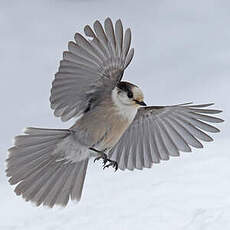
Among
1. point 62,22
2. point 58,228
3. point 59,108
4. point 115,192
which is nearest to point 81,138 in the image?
point 59,108

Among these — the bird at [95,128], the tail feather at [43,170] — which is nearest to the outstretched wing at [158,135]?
the bird at [95,128]

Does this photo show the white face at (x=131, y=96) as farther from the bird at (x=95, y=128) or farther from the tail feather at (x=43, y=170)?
the tail feather at (x=43, y=170)

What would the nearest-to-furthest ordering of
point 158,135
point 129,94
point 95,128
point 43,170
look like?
point 129,94
point 95,128
point 43,170
point 158,135

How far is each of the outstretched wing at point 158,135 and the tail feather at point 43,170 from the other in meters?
0.29

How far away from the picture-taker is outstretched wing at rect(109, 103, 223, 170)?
407cm

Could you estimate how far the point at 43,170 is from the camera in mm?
3898

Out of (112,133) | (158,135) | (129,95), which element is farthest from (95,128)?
(158,135)

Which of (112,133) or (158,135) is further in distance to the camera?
(158,135)

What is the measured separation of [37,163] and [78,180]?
0.81ft

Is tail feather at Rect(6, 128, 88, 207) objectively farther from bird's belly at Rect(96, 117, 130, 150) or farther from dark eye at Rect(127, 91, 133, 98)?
dark eye at Rect(127, 91, 133, 98)

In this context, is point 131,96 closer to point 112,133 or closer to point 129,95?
point 129,95

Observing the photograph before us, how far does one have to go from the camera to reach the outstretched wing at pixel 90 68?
3441 millimetres

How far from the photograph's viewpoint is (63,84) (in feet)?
11.8

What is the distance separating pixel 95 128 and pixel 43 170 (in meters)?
0.43
